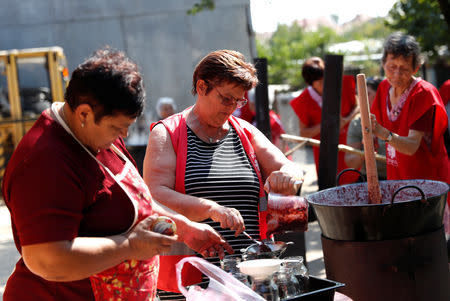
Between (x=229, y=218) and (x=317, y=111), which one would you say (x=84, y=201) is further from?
(x=317, y=111)

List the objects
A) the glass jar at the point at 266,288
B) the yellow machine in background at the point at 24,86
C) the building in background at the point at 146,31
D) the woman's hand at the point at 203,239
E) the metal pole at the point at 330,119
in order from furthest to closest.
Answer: the building in background at the point at 146,31, the yellow machine in background at the point at 24,86, the metal pole at the point at 330,119, the woman's hand at the point at 203,239, the glass jar at the point at 266,288

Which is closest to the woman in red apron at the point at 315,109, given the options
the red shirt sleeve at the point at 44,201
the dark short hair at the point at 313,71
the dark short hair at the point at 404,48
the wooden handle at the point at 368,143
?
the dark short hair at the point at 313,71

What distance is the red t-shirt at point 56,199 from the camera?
64.4 inches

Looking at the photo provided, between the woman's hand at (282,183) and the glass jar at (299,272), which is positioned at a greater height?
the woman's hand at (282,183)

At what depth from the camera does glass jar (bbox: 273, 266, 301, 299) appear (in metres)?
2.04

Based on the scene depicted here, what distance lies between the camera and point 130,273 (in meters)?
1.91

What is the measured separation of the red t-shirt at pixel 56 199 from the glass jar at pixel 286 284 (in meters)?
0.57

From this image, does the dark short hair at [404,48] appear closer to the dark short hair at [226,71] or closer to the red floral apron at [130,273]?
the dark short hair at [226,71]

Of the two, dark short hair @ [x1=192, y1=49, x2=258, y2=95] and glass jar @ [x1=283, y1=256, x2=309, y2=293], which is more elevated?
dark short hair @ [x1=192, y1=49, x2=258, y2=95]

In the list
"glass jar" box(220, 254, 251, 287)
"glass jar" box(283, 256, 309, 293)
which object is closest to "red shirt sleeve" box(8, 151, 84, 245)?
"glass jar" box(220, 254, 251, 287)

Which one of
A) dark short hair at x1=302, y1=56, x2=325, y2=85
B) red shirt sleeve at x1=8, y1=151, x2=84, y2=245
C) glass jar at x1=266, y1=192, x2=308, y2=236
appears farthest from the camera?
dark short hair at x1=302, y1=56, x2=325, y2=85

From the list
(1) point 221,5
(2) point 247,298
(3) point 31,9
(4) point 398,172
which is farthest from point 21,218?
(3) point 31,9

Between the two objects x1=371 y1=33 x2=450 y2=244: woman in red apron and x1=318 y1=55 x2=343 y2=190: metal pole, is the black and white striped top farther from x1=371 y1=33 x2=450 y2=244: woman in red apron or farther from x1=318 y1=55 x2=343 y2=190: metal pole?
x1=318 y1=55 x2=343 y2=190: metal pole

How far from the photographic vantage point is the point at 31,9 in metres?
15.4
